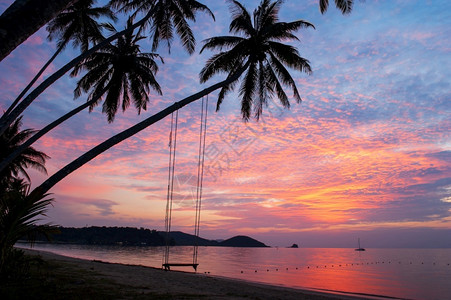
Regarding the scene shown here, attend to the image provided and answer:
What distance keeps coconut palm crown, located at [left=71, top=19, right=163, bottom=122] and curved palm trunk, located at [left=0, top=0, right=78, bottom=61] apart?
1507cm

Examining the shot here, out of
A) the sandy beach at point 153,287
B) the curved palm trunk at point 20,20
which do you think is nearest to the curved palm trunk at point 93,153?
the sandy beach at point 153,287

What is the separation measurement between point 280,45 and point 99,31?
996 cm

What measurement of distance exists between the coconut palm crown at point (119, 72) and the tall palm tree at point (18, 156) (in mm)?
10367

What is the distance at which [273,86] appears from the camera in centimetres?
1648

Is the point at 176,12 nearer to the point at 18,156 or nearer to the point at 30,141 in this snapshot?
the point at 30,141

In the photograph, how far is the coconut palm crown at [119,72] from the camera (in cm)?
1888

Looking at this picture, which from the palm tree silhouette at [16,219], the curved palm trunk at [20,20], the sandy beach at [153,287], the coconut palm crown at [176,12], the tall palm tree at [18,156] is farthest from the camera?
the tall palm tree at [18,156]

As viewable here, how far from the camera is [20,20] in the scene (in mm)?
3561

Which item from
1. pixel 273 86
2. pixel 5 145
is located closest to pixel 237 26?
pixel 273 86

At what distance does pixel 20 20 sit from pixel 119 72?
16.4 meters

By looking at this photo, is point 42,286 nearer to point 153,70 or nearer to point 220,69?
point 220,69

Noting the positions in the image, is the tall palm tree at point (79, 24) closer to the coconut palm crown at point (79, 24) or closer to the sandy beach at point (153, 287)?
the coconut palm crown at point (79, 24)

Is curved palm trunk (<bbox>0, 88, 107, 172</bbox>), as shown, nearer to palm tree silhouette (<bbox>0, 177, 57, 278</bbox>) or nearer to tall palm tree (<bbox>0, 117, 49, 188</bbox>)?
palm tree silhouette (<bbox>0, 177, 57, 278</bbox>)

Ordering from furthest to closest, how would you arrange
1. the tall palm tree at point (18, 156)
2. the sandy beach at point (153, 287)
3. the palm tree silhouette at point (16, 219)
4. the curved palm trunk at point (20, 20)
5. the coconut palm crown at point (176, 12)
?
the tall palm tree at point (18, 156), the coconut palm crown at point (176, 12), the sandy beach at point (153, 287), the palm tree silhouette at point (16, 219), the curved palm trunk at point (20, 20)
